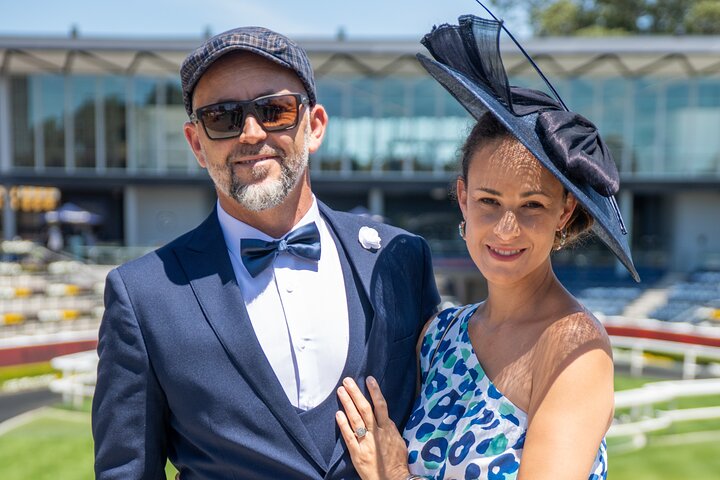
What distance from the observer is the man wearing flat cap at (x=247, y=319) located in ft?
6.21

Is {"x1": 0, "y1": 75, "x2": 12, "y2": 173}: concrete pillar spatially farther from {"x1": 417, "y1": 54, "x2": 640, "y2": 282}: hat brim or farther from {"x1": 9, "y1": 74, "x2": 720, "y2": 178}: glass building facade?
{"x1": 417, "y1": 54, "x2": 640, "y2": 282}: hat brim

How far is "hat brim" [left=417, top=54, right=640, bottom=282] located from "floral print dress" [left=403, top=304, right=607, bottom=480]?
55 centimetres

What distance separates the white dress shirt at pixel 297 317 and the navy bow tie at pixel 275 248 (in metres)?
0.04

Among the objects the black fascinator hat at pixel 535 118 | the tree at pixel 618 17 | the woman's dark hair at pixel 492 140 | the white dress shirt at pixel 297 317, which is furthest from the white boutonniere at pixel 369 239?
the tree at pixel 618 17

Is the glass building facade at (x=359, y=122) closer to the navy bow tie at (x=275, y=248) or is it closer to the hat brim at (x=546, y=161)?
the navy bow tie at (x=275, y=248)

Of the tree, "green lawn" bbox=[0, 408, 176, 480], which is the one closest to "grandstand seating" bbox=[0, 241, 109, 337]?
"green lawn" bbox=[0, 408, 176, 480]

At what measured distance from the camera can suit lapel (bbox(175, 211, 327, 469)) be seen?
1893mm

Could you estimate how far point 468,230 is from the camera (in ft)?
6.37

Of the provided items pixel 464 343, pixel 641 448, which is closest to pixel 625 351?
pixel 641 448

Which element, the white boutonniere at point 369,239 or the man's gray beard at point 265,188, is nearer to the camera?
the man's gray beard at point 265,188

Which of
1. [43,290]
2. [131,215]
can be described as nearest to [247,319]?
[43,290]

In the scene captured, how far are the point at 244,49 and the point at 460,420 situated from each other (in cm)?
131

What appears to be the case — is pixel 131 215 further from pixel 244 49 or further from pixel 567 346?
pixel 567 346

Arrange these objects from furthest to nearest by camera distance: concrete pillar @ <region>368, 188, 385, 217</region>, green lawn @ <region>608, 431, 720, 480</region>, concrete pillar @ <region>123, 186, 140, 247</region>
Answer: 1. concrete pillar @ <region>368, 188, 385, 217</region>
2. concrete pillar @ <region>123, 186, 140, 247</region>
3. green lawn @ <region>608, 431, 720, 480</region>
